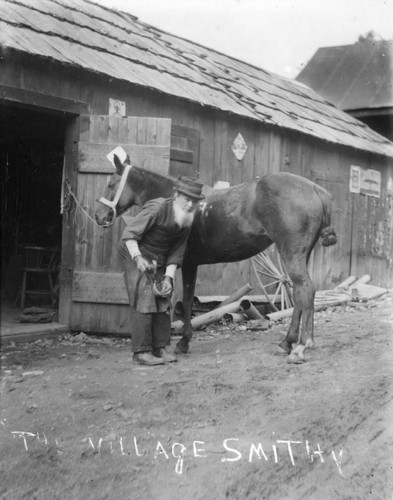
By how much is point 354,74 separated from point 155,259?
15381 mm

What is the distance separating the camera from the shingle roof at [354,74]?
1730 cm

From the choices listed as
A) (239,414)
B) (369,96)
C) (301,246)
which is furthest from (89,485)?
(369,96)

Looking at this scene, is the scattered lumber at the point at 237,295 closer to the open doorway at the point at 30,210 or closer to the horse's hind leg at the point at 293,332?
the open doorway at the point at 30,210

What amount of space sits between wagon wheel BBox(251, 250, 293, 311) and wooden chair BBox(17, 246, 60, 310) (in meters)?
3.31

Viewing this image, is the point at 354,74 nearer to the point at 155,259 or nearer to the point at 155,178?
the point at 155,178

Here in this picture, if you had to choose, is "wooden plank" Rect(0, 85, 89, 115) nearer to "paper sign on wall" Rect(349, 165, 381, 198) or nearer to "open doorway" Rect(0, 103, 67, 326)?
"open doorway" Rect(0, 103, 67, 326)

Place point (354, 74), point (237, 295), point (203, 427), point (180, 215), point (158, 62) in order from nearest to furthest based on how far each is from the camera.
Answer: point (203, 427), point (180, 215), point (237, 295), point (158, 62), point (354, 74)

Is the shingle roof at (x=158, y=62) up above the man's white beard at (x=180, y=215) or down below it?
above

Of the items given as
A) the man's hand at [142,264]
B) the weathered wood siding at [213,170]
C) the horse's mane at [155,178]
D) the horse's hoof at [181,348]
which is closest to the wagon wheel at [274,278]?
the weathered wood siding at [213,170]

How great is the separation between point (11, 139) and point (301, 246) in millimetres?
6659

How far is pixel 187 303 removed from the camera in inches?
247

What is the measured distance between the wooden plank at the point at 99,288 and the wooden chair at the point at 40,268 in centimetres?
223

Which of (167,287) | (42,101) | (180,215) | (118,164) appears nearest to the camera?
(167,287)

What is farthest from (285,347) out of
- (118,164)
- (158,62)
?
(158,62)
